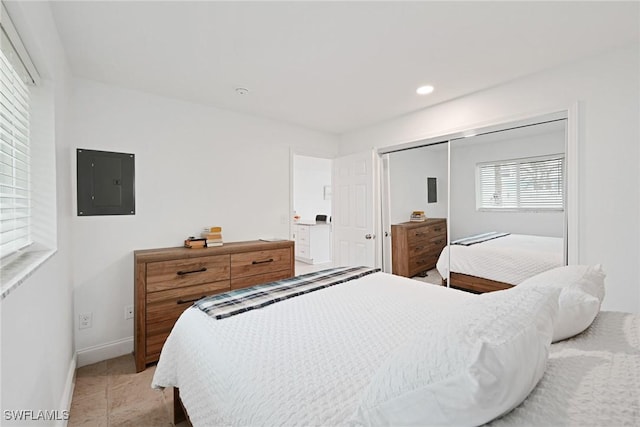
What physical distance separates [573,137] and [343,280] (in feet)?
6.84

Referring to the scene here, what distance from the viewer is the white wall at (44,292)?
984 mm

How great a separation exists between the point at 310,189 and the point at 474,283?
5.21 m

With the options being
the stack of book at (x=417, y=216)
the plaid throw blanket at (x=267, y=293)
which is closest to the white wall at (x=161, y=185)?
the plaid throw blanket at (x=267, y=293)

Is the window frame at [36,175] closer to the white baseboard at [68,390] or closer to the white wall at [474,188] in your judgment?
the white baseboard at [68,390]

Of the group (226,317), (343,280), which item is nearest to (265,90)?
(343,280)

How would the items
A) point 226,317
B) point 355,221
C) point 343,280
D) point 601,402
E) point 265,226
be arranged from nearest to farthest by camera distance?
point 601,402
point 226,317
point 343,280
point 265,226
point 355,221

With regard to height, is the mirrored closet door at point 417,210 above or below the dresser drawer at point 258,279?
above

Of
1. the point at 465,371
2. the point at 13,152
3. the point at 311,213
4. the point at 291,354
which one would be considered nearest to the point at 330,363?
the point at 291,354

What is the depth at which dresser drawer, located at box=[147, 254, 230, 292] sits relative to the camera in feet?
7.75

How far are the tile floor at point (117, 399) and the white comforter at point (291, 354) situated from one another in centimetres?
57

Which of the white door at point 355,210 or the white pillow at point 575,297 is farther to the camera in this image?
the white door at point 355,210

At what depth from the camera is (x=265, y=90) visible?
2637 millimetres

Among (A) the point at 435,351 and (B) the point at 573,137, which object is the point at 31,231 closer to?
(A) the point at 435,351

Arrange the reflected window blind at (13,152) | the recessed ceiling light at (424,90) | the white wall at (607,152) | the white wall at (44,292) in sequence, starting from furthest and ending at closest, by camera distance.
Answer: the recessed ceiling light at (424,90), the white wall at (607,152), the reflected window blind at (13,152), the white wall at (44,292)
